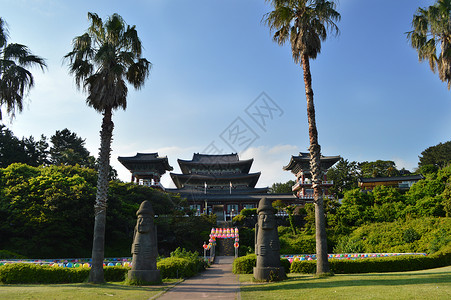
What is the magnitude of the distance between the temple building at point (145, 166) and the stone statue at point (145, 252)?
119 ft

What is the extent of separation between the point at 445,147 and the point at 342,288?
244 feet

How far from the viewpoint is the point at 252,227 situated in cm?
3700

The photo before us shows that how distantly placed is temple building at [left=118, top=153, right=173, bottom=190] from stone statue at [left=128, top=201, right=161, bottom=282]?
36.2m

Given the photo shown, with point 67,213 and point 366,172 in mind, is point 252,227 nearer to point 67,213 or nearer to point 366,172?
point 67,213

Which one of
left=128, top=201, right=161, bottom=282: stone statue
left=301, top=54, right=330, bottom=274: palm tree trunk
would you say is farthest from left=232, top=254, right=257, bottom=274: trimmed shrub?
left=128, top=201, right=161, bottom=282: stone statue

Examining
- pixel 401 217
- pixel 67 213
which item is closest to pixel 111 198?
pixel 67 213

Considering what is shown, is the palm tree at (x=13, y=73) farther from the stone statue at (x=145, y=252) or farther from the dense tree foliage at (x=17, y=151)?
the dense tree foliage at (x=17, y=151)

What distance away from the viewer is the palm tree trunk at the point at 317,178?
1273 centimetres

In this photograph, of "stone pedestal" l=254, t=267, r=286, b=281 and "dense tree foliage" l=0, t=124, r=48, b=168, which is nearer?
"stone pedestal" l=254, t=267, r=286, b=281

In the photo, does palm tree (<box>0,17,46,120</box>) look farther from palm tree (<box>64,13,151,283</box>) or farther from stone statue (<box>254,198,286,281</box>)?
stone statue (<box>254,198,286,281</box>)

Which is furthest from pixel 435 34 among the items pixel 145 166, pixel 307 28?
pixel 145 166

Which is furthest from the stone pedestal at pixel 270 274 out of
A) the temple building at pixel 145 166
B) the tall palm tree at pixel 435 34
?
the temple building at pixel 145 166

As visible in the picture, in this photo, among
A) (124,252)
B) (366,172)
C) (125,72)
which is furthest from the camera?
(366,172)

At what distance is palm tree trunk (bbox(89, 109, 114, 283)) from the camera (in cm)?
1223
